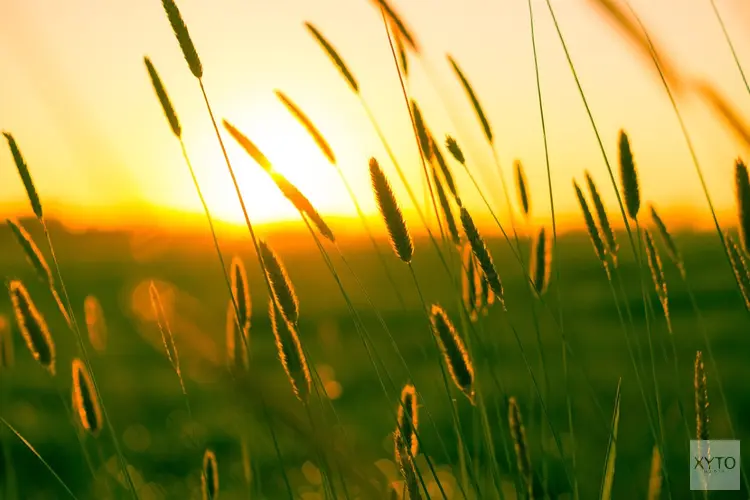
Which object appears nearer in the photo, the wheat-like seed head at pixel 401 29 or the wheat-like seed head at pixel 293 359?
the wheat-like seed head at pixel 293 359

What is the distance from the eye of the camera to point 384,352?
15.0ft

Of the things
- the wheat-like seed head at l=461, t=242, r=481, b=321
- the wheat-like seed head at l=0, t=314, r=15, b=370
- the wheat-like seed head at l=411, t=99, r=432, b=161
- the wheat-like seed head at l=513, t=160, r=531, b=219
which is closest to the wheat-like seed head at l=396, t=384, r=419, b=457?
the wheat-like seed head at l=461, t=242, r=481, b=321

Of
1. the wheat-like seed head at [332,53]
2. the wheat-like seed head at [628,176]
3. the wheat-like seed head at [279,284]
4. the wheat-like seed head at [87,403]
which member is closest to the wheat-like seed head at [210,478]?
the wheat-like seed head at [87,403]

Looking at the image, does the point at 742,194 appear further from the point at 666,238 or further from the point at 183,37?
the point at 183,37

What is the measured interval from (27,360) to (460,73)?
5.34m

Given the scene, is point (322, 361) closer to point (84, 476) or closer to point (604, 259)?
point (84, 476)

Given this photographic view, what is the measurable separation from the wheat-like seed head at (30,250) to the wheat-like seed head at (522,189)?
0.81 metres

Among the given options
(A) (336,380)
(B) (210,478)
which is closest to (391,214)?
(B) (210,478)

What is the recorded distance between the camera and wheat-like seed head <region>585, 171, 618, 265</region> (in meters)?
1.14

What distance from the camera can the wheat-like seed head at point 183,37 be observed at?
0.82m

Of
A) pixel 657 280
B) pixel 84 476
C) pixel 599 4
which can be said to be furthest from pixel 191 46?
pixel 84 476

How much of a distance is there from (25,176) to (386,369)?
1.82 ft

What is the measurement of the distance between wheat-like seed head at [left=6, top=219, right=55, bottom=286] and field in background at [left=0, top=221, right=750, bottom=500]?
13 cm

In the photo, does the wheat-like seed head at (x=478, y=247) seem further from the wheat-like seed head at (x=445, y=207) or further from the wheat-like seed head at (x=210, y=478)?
the wheat-like seed head at (x=210, y=478)
